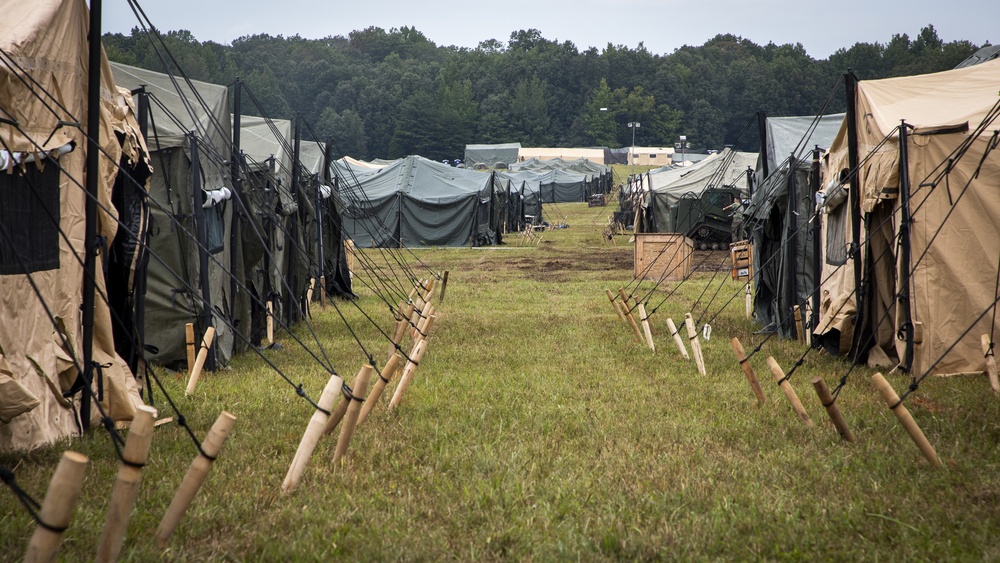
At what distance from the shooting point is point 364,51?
15925 cm

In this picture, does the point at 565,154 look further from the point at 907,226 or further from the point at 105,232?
the point at 105,232

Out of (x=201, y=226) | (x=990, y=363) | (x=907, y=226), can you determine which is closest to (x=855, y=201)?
(x=907, y=226)

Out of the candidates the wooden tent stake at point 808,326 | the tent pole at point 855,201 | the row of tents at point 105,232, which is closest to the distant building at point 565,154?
the wooden tent stake at point 808,326

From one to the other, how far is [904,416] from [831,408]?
0.59 metres

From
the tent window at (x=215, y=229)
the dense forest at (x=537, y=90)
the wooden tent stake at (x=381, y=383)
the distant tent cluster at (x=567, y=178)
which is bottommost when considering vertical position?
the distant tent cluster at (x=567, y=178)

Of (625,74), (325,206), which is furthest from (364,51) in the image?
(325,206)

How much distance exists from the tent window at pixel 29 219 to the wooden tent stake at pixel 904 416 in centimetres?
489

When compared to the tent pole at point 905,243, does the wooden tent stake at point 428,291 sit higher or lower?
lower

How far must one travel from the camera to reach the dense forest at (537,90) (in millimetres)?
97812

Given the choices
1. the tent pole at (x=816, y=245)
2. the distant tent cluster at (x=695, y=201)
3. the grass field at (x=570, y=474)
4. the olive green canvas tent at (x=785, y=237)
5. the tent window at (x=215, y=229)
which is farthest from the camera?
the distant tent cluster at (x=695, y=201)

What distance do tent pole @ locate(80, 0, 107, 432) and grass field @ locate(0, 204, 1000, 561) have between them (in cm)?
68

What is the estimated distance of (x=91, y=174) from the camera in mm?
5742

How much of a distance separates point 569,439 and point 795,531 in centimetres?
211

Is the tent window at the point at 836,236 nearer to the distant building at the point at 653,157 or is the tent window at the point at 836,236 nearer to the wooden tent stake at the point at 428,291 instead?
Answer: the wooden tent stake at the point at 428,291
